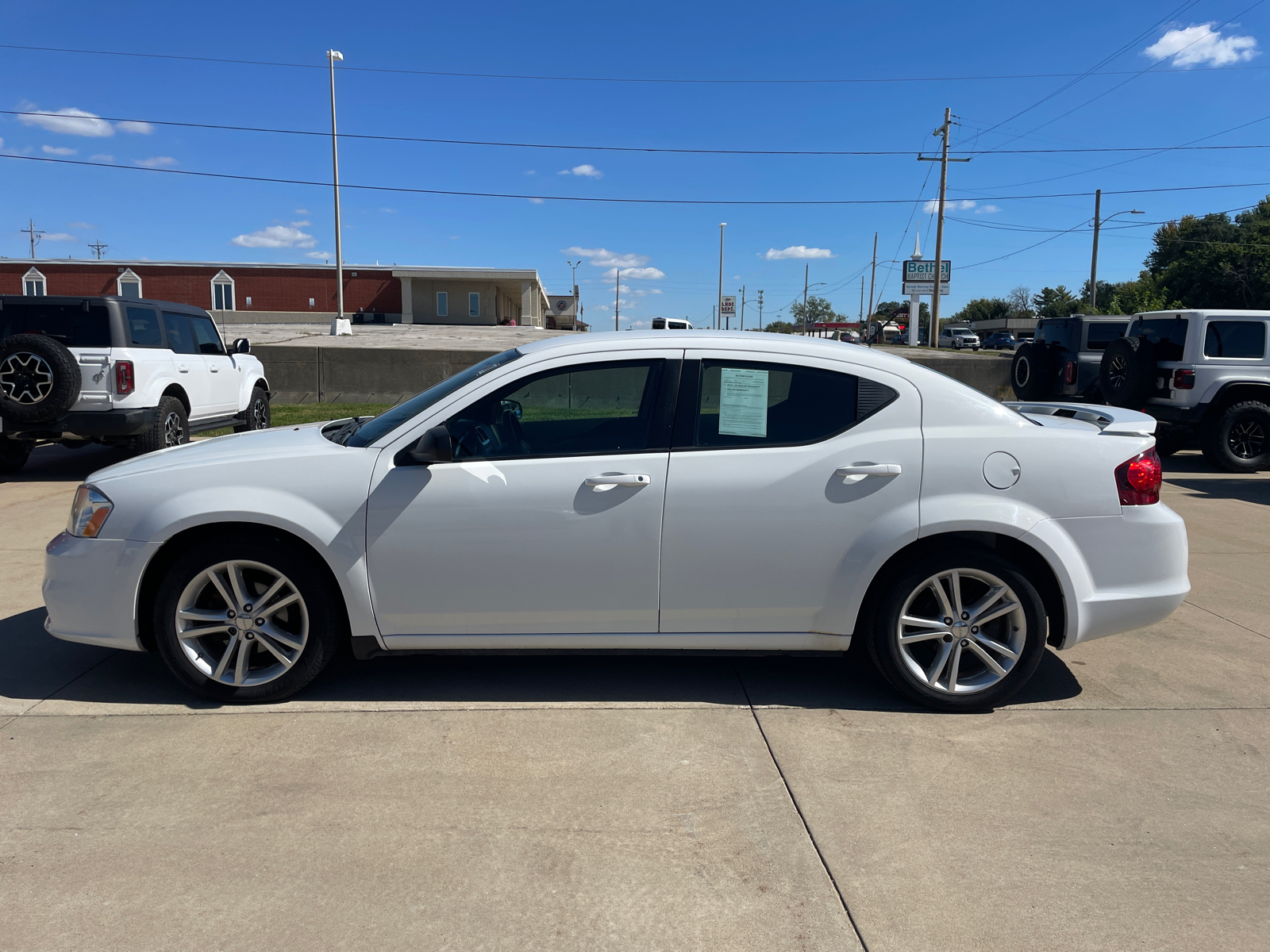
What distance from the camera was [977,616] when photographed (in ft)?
12.7

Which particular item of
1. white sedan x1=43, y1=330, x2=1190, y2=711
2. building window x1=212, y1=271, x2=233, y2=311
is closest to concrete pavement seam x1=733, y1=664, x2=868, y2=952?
white sedan x1=43, y1=330, x2=1190, y2=711

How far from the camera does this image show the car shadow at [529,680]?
4039 millimetres

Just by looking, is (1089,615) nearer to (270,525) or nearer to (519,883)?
(519,883)

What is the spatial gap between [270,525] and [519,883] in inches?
Result: 75.1

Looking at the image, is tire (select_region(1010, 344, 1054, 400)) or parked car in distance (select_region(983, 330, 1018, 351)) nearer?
tire (select_region(1010, 344, 1054, 400))

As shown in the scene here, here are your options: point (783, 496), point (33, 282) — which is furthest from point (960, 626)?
point (33, 282)

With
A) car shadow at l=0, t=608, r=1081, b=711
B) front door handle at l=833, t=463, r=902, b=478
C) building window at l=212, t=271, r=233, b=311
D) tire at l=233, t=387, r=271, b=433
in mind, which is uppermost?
building window at l=212, t=271, r=233, b=311

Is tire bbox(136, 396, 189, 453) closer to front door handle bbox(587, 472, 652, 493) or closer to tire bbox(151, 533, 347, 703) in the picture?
tire bbox(151, 533, 347, 703)

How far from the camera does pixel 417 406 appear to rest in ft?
13.6

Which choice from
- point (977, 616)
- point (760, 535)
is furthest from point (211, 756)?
point (977, 616)

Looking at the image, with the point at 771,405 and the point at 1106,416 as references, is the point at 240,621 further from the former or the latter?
Result: the point at 1106,416

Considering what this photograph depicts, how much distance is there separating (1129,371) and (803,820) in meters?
10.6

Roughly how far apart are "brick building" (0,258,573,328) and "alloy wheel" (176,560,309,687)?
52484 millimetres

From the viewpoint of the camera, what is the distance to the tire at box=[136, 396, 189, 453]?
935cm
